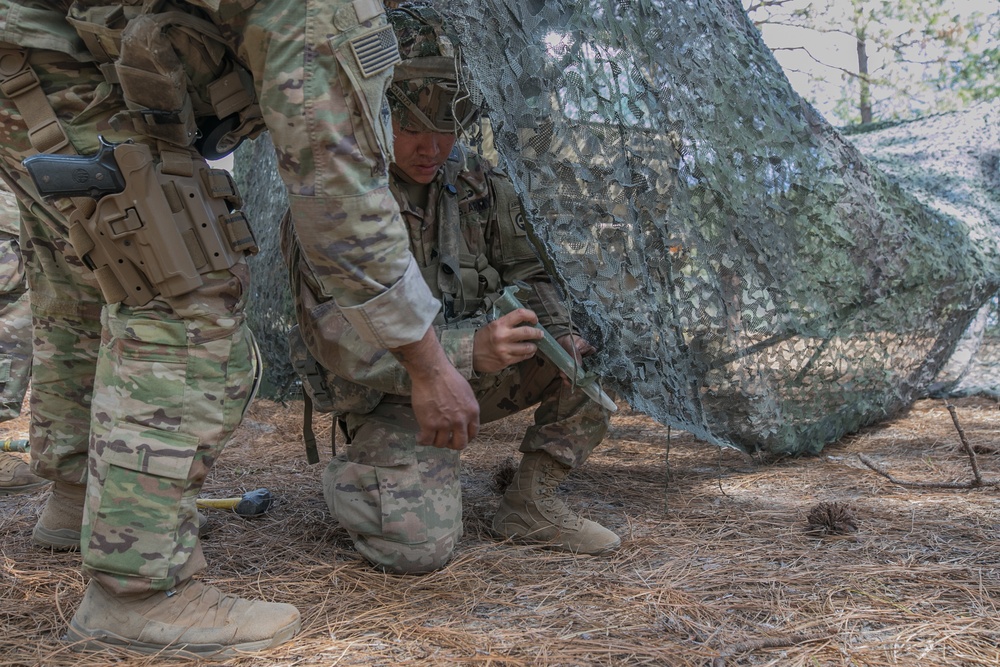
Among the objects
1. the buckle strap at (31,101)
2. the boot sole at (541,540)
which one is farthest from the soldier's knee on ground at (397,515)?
the buckle strap at (31,101)

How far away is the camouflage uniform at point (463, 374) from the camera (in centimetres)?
209

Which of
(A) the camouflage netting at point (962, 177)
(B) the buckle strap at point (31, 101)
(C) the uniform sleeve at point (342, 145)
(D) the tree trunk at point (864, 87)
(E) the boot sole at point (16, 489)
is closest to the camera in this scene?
(C) the uniform sleeve at point (342, 145)

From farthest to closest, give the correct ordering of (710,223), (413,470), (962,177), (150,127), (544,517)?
(962,177)
(710,223)
(544,517)
(413,470)
(150,127)

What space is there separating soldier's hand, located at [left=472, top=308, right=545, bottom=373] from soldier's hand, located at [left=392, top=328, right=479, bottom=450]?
0.27 metres

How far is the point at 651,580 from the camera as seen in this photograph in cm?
199

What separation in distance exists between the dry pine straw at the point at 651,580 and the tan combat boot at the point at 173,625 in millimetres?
38

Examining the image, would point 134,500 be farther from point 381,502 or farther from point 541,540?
point 541,540

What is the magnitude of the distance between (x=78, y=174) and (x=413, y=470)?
43.2 inches

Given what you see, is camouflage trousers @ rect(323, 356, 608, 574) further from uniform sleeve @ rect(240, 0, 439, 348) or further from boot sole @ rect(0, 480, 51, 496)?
boot sole @ rect(0, 480, 51, 496)

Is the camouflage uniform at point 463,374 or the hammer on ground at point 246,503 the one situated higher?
the camouflage uniform at point 463,374

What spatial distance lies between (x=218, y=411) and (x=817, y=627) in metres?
1.33

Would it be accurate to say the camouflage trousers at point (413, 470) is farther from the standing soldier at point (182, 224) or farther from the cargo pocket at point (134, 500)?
the cargo pocket at point (134, 500)

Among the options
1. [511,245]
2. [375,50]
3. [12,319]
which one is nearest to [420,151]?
[511,245]

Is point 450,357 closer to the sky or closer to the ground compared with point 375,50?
closer to the ground
